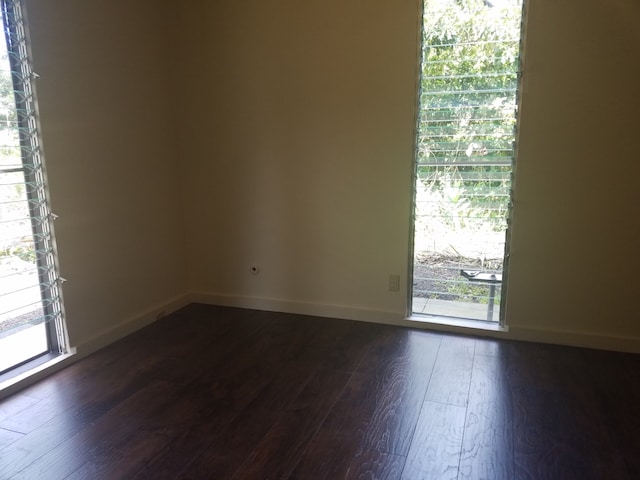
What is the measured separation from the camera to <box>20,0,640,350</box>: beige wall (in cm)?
257

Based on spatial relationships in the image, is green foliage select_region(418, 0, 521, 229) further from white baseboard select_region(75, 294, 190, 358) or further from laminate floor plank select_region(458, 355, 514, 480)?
white baseboard select_region(75, 294, 190, 358)

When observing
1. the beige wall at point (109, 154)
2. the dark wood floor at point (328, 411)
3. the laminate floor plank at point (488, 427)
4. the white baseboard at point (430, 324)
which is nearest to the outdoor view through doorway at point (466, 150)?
the white baseboard at point (430, 324)

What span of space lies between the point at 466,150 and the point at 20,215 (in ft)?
8.13

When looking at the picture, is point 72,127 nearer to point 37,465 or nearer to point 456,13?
point 37,465

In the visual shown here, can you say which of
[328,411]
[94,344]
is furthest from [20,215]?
[328,411]

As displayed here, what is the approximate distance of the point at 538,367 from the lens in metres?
2.56

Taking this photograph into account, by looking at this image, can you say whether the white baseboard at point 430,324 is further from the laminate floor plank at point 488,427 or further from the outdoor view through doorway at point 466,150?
the laminate floor plank at point 488,427

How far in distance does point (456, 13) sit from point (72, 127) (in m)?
2.29

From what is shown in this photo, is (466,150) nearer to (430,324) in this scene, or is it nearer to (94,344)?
(430,324)

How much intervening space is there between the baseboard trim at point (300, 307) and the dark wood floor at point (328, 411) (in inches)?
8.9

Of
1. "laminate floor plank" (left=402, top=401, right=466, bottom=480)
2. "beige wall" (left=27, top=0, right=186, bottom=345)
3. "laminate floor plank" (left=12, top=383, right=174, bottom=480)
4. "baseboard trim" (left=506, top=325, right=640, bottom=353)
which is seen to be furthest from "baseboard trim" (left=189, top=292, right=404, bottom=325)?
"laminate floor plank" (left=12, top=383, right=174, bottom=480)

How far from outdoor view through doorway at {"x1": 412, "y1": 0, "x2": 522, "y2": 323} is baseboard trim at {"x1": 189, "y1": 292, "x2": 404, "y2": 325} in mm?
385

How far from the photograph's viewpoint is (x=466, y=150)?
2848 millimetres

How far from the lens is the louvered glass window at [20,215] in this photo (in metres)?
2.27
